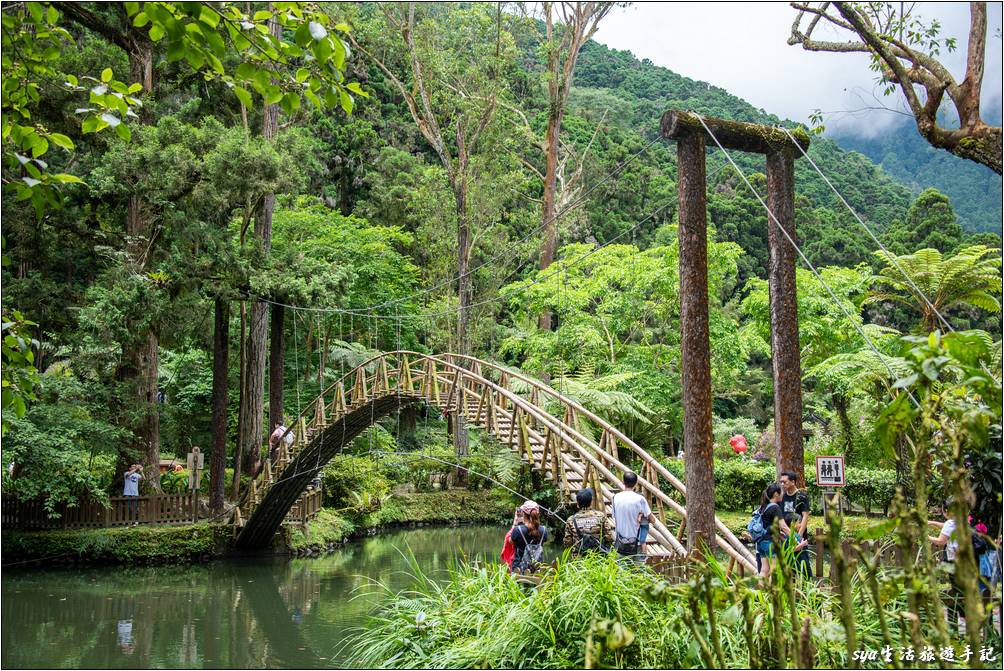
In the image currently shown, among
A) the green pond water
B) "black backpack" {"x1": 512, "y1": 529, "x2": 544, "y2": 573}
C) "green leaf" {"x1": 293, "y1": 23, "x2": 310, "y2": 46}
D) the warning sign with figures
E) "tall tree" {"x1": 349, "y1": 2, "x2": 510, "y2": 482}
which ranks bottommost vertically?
the green pond water

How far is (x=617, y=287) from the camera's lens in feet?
71.8

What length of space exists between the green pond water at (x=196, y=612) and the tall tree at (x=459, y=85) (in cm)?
869

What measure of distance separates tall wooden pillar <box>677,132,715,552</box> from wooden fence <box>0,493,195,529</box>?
11780mm

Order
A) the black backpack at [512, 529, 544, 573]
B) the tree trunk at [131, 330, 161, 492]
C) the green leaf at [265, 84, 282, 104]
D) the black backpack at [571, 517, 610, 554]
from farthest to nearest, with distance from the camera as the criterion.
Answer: the tree trunk at [131, 330, 161, 492]
the black backpack at [571, 517, 610, 554]
the black backpack at [512, 529, 544, 573]
the green leaf at [265, 84, 282, 104]

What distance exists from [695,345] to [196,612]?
8.73 m

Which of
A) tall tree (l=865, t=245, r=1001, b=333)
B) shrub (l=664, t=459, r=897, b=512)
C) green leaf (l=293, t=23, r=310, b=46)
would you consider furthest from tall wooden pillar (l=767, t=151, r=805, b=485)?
shrub (l=664, t=459, r=897, b=512)

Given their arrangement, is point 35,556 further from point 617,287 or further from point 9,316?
point 617,287

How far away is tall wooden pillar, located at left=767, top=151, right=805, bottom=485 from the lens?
8031mm

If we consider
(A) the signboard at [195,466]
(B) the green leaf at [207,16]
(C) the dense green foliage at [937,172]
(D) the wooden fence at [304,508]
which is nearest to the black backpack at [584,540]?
(B) the green leaf at [207,16]

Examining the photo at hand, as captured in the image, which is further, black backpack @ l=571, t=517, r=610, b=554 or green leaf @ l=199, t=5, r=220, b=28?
black backpack @ l=571, t=517, r=610, b=554

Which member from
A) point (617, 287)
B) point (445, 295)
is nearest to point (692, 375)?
point (617, 287)

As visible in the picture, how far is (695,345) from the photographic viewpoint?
7102mm

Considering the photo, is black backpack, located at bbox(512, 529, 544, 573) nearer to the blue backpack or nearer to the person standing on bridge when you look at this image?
the blue backpack

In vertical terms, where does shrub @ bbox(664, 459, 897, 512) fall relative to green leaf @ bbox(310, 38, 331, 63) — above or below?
below
